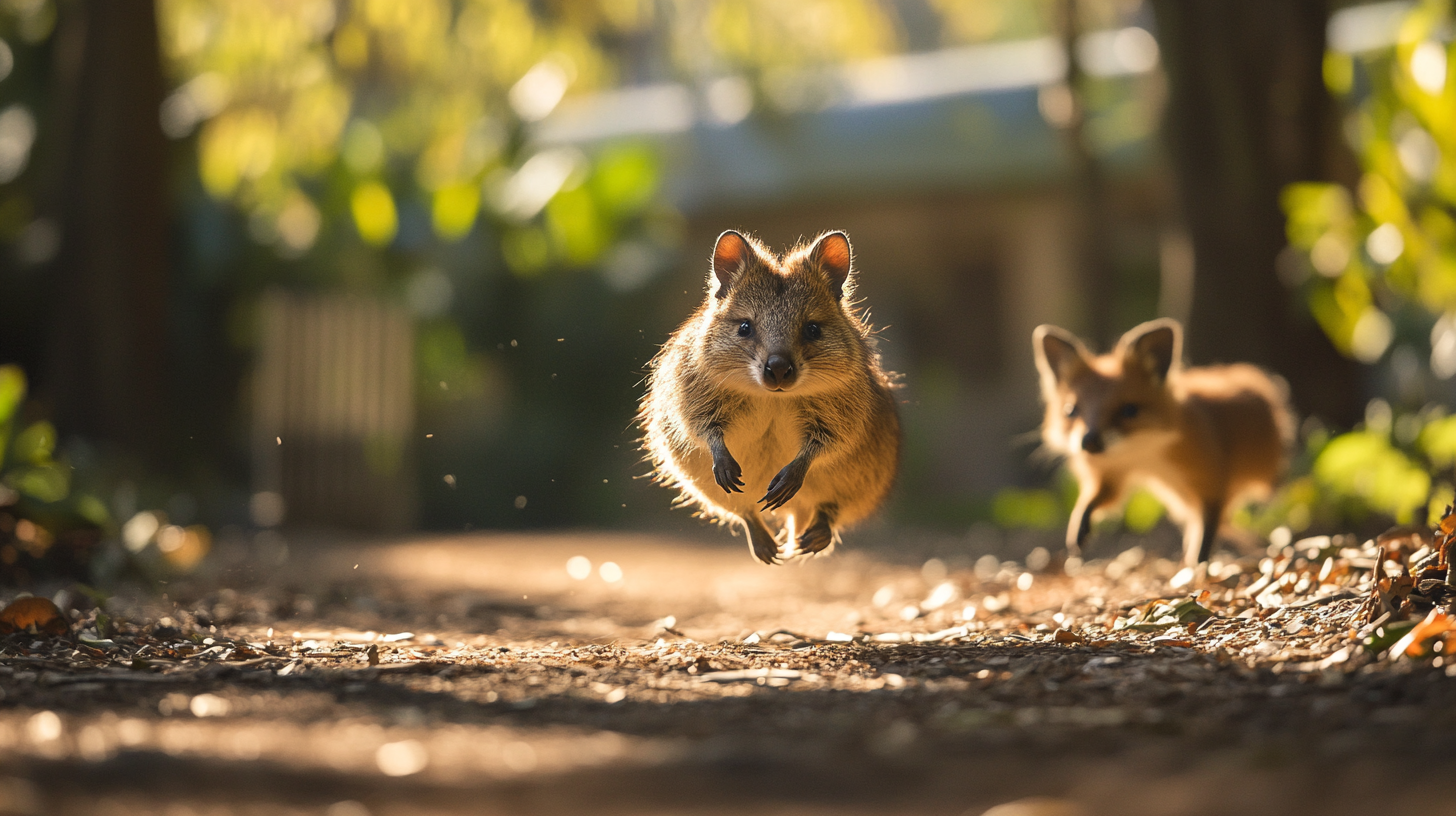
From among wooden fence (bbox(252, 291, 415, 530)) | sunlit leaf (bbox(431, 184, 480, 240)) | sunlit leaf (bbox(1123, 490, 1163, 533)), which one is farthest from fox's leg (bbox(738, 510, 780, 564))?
sunlit leaf (bbox(431, 184, 480, 240))

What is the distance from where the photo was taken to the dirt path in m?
2.49

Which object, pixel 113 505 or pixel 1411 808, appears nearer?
pixel 1411 808

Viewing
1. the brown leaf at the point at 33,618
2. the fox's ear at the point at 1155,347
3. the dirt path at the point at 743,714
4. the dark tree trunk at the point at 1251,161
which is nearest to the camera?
the dirt path at the point at 743,714

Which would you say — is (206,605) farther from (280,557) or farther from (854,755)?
(854,755)

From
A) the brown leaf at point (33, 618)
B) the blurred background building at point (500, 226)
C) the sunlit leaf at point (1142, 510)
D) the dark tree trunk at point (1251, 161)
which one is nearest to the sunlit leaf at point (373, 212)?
the blurred background building at point (500, 226)

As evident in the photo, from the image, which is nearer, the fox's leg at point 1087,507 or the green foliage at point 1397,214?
the fox's leg at point 1087,507

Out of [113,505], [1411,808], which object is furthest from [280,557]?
[1411,808]

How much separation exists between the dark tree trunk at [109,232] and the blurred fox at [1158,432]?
297 inches

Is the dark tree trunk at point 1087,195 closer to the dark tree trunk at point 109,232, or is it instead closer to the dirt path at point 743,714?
the dirt path at point 743,714

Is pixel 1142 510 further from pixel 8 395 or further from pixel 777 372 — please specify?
pixel 8 395

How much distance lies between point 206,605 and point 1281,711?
482 cm

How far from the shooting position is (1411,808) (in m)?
2.29

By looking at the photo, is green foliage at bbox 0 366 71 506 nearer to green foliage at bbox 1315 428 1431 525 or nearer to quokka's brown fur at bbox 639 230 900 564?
quokka's brown fur at bbox 639 230 900 564

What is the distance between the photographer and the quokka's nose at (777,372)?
487 cm
